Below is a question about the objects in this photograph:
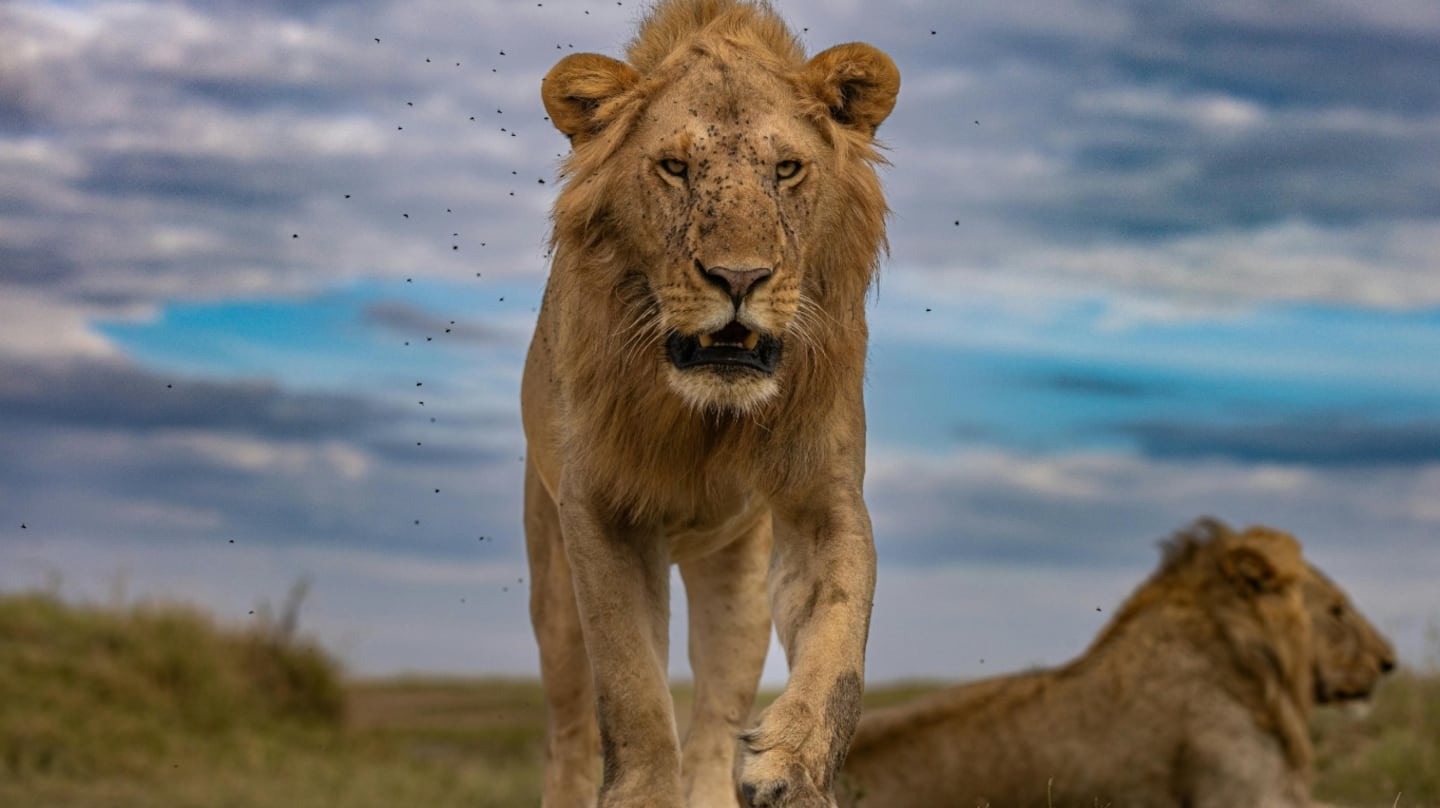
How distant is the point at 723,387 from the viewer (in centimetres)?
354

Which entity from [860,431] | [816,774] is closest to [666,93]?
[860,431]

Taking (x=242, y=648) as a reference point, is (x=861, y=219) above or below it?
above

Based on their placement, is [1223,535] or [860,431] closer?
[860,431]

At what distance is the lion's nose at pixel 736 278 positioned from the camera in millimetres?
3383

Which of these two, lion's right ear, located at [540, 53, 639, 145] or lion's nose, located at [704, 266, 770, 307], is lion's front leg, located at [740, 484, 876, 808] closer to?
lion's nose, located at [704, 266, 770, 307]

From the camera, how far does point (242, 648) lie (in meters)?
13.9

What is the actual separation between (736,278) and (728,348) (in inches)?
8.3

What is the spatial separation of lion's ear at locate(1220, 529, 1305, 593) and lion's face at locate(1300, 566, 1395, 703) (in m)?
0.33

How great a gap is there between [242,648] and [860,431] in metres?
10.9

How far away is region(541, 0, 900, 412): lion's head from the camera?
11.4ft

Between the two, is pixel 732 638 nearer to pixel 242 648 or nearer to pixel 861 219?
pixel 861 219

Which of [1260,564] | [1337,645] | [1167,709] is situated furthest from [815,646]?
[1337,645]

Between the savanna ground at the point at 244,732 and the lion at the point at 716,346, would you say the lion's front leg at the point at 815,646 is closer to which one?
the lion at the point at 716,346

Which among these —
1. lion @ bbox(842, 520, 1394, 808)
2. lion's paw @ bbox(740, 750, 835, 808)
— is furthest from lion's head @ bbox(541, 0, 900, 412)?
lion @ bbox(842, 520, 1394, 808)
